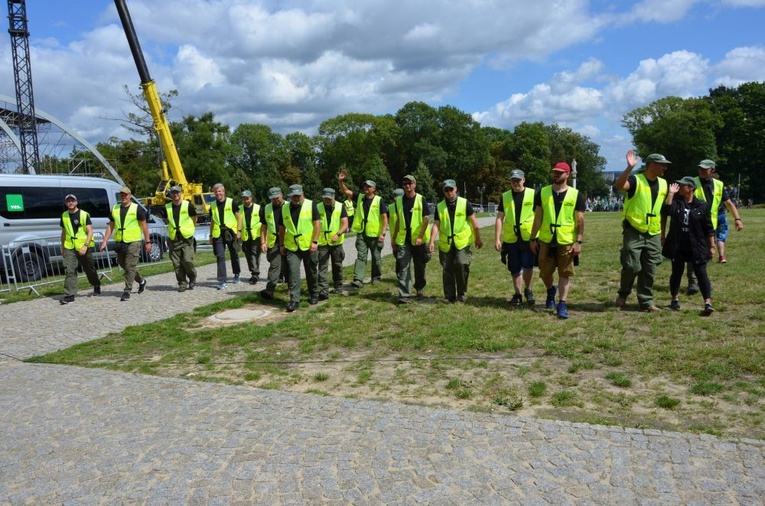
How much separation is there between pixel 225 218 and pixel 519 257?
6.05 metres

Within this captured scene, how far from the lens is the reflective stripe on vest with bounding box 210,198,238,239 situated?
11.5m

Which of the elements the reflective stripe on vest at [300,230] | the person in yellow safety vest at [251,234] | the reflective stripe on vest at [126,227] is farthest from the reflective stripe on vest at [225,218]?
the reflective stripe on vest at [300,230]

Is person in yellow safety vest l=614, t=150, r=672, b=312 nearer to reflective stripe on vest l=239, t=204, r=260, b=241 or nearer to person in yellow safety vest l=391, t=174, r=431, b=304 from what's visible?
person in yellow safety vest l=391, t=174, r=431, b=304

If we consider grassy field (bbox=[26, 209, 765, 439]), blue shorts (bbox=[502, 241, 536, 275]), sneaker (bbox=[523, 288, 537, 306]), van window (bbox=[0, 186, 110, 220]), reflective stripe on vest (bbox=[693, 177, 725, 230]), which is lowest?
grassy field (bbox=[26, 209, 765, 439])

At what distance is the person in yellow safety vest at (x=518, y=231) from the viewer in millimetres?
8289

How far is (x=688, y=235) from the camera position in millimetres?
7332

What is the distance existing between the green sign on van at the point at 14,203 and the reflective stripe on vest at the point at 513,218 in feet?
38.1

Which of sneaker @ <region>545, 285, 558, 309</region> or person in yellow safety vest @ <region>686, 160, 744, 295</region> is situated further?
person in yellow safety vest @ <region>686, 160, 744, 295</region>

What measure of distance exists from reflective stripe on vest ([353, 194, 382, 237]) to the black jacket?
15.9 ft

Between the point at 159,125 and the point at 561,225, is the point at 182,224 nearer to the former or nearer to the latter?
the point at 561,225

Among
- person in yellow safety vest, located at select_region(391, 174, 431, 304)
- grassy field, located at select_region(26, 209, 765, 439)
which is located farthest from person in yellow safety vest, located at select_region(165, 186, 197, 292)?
person in yellow safety vest, located at select_region(391, 174, 431, 304)

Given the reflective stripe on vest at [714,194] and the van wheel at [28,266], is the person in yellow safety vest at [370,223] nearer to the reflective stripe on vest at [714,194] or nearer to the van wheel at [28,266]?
the reflective stripe on vest at [714,194]

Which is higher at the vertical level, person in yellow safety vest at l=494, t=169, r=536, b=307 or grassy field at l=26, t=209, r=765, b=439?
person in yellow safety vest at l=494, t=169, r=536, b=307

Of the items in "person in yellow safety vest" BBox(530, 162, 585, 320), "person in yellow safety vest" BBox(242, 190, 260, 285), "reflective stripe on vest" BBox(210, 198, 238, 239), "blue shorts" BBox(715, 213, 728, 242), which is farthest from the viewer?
"person in yellow safety vest" BBox(242, 190, 260, 285)
